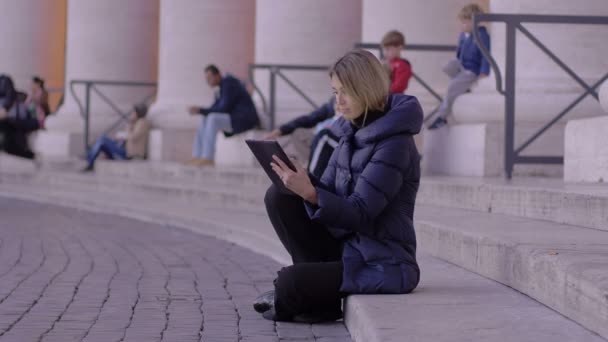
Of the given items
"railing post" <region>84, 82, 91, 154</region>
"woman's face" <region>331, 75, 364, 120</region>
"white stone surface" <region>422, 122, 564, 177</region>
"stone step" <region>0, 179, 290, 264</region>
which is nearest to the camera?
"woman's face" <region>331, 75, 364, 120</region>

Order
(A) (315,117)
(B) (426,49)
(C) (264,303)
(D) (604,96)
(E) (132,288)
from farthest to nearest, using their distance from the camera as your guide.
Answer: (B) (426,49)
(A) (315,117)
(D) (604,96)
(E) (132,288)
(C) (264,303)

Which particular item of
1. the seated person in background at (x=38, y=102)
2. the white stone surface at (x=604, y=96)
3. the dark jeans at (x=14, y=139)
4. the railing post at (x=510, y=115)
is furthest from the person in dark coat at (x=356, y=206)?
Result: the seated person in background at (x=38, y=102)

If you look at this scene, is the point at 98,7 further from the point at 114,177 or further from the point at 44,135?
the point at 114,177

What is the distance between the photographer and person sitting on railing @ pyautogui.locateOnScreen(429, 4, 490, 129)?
39.5ft

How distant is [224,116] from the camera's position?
17.3 meters

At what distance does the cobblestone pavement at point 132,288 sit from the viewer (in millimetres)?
5797

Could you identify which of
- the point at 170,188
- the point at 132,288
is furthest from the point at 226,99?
the point at 132,288

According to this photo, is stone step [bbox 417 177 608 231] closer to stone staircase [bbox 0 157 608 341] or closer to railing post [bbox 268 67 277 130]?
stone staircase [bbox 0 157 608 341]

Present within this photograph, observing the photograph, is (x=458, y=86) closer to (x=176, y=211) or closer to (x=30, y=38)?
(x=176, y=211)

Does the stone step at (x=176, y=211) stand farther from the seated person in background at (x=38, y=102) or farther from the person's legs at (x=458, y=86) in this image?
the seated person in background at (x=38, y=102)

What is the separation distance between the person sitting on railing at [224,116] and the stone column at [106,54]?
6.10 metres

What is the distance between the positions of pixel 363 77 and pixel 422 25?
8.32 m

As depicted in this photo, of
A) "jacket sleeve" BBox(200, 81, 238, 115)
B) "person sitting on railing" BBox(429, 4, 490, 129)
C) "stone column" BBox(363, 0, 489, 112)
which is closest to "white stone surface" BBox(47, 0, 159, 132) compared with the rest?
"jacket sleeve" BBox(200, 81, 238, 115)

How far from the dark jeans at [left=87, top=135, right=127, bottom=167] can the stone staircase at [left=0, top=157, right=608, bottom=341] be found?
8.43m
